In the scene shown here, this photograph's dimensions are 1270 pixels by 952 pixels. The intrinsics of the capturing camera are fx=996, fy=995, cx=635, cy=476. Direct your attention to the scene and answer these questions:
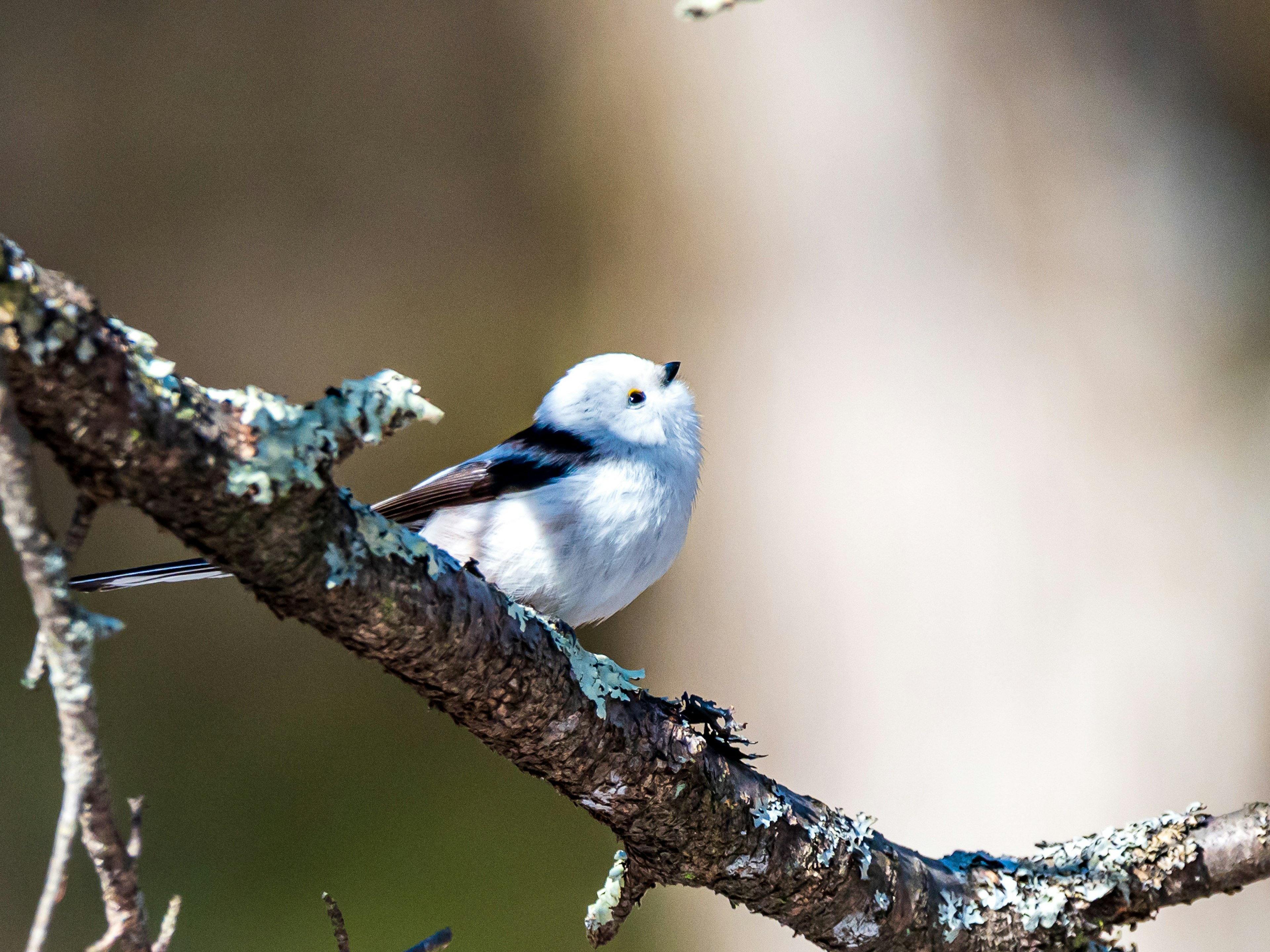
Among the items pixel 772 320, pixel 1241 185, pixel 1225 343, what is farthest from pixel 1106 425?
pixel 772 320

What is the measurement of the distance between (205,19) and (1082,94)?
3.32 metres

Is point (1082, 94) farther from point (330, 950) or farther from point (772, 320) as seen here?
point (330, 950)

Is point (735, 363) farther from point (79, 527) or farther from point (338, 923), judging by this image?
point (79, 527)

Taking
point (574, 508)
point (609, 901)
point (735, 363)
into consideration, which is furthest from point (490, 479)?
point (735, 363)

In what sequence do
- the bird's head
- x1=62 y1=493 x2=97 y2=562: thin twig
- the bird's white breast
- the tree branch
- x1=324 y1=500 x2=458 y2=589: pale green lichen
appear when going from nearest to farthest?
x1=62 y1=493 x2=97 y2=562: thin twig < the tree branch < x1=324 y1=500 x2=458 y2=589: pale green lichen < the bird's white breast < the bird's head

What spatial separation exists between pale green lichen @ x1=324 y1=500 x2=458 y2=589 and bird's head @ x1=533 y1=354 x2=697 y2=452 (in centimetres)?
102

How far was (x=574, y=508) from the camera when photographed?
6.25 ft

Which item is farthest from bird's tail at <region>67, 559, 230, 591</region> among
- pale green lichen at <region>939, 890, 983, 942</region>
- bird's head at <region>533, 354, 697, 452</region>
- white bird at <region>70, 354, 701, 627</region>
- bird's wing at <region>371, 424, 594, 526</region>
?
pale green lichen at <region>939, 890, 983, 942</region>

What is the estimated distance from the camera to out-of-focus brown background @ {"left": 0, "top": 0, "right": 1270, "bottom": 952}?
308cm

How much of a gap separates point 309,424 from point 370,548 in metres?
0.17

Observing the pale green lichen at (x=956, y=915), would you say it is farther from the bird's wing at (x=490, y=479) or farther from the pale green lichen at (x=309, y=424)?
the pale green lichen at (x=309, y=424)

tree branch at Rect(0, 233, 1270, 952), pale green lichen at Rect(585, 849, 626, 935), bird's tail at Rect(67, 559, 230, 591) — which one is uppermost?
bird's tail at Rect(67, 559, 230, 591)

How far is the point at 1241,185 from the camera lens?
3.21m

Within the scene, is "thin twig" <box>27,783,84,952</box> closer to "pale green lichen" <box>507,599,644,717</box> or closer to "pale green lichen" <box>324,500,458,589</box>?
"pale green lichen" <box>324,500,458,589</box>
